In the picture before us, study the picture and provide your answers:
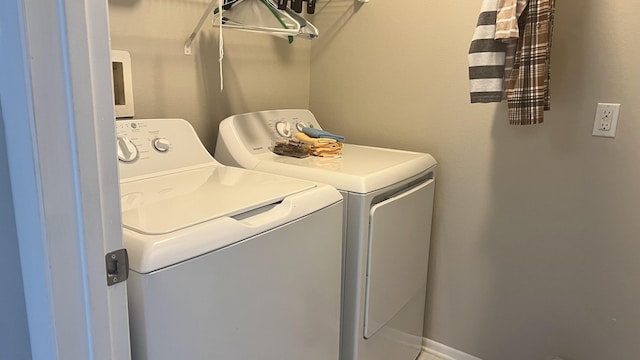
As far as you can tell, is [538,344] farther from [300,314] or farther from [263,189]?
[263,189]

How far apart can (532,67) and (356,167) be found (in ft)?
2.13

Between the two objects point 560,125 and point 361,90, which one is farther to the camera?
point 361,90

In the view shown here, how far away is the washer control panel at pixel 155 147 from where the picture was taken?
1.33 metres

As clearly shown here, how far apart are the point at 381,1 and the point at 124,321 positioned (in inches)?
68.8

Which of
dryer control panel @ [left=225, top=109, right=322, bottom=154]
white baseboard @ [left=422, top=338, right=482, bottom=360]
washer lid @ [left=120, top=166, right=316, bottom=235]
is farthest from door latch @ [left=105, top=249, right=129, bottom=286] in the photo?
white baseboard @ [left=422, top=338, right=482, bottom=360]

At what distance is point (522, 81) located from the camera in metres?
1.45

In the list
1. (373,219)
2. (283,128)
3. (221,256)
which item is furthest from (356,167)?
(221,256)

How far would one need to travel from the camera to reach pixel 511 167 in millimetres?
1797

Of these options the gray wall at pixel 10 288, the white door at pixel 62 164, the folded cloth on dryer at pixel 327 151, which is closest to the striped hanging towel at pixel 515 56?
the folded cloth on dryer at pixel 327 151

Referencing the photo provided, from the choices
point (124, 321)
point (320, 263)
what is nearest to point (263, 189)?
point (320, 263)

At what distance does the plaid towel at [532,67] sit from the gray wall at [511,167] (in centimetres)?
26

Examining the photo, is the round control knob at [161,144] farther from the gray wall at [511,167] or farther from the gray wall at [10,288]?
the gray wall at [511,167]

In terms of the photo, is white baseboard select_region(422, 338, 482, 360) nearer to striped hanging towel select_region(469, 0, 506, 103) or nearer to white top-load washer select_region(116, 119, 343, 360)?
white top-load washer select_region(116, 119, 343, 360)

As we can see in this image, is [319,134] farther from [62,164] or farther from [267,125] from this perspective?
[62,164]
